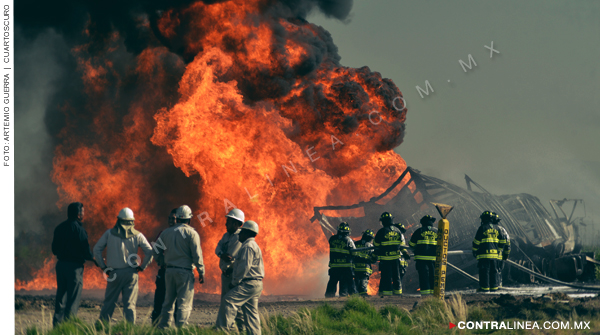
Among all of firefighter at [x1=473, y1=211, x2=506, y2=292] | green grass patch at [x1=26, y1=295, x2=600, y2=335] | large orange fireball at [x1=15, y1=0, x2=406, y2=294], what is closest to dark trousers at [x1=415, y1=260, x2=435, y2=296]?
firefighter at [x1=473, y1=211, x2=506, y2=292]

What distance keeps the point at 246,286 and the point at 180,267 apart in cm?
152

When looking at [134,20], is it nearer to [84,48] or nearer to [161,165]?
A: [84,48]

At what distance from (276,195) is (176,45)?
942cm

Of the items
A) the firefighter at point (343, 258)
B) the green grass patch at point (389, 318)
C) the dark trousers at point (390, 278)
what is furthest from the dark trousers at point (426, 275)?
the green grass patch at point (389, 318)

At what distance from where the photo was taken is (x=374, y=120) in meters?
25.0

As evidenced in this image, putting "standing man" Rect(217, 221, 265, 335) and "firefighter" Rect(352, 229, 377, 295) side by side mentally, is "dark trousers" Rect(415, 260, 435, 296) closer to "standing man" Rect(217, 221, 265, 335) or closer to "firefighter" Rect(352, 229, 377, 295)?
"firefighter" Rect(352, 229, 377, 295)

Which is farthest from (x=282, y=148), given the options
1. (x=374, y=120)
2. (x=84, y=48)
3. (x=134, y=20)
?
(x=84, y=48)

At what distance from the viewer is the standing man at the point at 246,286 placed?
7.24 meters

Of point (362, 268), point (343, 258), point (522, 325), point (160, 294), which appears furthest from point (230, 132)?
point (522, 325)

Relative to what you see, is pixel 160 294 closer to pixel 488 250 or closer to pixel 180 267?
pixel 180 267

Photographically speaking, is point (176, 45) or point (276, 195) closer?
point (276, 195)

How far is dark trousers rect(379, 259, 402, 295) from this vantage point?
13.4 meters

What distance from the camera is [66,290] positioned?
857 centimetres

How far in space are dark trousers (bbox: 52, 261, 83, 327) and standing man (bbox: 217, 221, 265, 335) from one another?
3093mm
